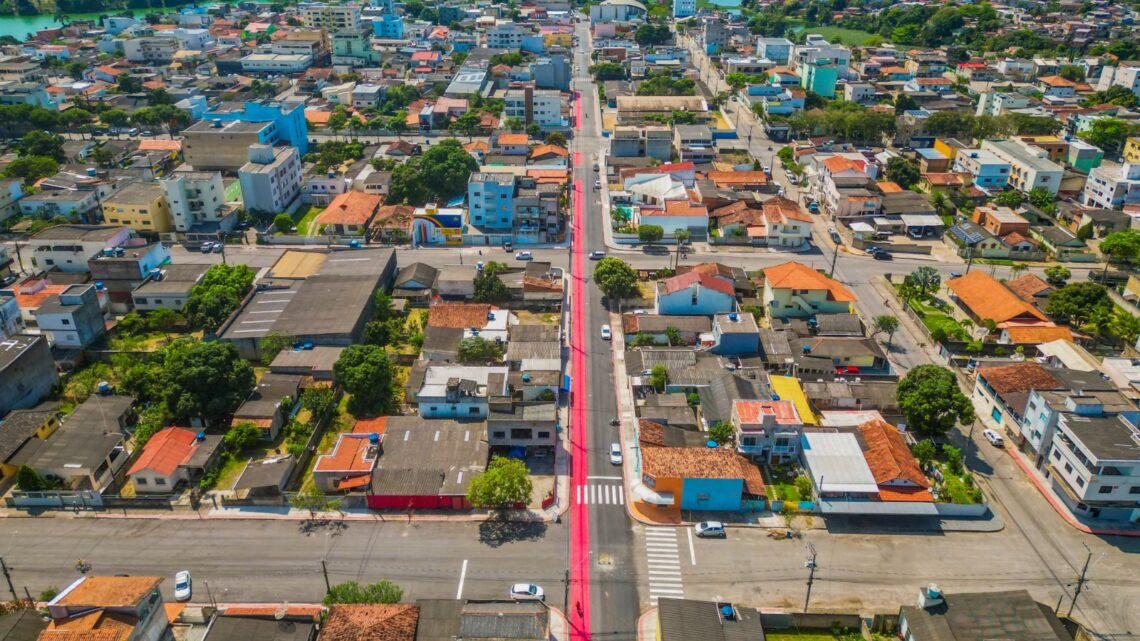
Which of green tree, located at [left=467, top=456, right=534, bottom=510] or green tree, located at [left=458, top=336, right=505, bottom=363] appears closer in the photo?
green tree, located at [left=467, top=456, right=534, bottom=510]

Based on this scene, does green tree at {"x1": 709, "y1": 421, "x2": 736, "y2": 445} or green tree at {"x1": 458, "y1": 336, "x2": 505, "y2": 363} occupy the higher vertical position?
green tree at {"x1": 458, "y1": 336, "x2": 505, "y2": 363}

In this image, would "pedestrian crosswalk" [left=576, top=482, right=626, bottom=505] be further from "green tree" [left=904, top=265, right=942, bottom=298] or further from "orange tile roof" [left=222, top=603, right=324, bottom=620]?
"green tree" [left=904, top=265, right=942, bottom=298]

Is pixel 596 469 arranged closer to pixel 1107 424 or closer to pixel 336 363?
pixel 336 363

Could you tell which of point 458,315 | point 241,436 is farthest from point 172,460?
point 458,315

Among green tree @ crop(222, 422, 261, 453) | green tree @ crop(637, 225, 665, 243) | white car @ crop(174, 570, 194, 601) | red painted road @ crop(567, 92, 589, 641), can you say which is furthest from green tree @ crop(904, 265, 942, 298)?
white car @ crop(174, 570, 194, 601)

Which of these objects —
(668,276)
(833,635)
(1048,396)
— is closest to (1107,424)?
(1048,396)

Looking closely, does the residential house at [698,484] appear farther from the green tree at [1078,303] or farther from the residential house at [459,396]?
the green tree at [1078,303]

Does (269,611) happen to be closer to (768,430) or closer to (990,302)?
(768,430)

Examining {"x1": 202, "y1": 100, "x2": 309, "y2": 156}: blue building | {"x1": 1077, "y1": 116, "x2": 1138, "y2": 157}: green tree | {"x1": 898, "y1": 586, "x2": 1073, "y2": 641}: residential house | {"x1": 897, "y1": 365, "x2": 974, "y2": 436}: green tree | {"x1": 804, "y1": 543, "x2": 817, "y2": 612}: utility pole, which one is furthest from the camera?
{"x1": 1077, "y1": 116, "x2": 1138, "y2": 157}: green tree
